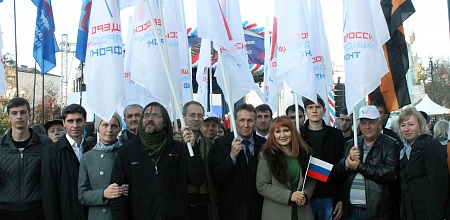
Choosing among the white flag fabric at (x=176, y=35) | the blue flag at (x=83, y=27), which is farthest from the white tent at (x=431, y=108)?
the blue flag at (x=83, y=27)

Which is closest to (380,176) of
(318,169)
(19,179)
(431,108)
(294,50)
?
(318,169)

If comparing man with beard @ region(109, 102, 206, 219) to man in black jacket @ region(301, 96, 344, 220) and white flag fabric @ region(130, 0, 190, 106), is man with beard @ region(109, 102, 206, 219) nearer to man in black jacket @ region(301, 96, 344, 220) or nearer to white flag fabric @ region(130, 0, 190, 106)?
white flag fabric @ region(130, 0, 190, 106)

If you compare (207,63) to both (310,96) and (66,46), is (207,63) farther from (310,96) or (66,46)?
(66,46)

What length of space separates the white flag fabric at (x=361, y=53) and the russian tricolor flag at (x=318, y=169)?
3.03 feet

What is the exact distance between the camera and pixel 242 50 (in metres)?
8.66

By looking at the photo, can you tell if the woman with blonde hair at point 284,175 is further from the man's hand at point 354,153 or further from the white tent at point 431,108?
the white tent at point 431,108

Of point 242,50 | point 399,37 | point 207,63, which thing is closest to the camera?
point 399,37

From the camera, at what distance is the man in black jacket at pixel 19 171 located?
18.3ft

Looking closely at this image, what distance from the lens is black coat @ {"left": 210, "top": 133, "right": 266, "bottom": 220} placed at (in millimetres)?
5746

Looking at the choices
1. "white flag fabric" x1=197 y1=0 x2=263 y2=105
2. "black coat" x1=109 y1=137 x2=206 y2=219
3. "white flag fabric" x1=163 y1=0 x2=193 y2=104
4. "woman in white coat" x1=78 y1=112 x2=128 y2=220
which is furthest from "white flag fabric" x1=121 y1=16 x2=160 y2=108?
"black coat" x1=109 y1=137 x2=206 y2=219

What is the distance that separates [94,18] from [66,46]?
125 ft

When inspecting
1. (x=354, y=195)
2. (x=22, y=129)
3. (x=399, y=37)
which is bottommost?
(x=354, y=195)

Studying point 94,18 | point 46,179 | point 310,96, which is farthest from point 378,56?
point 46,179

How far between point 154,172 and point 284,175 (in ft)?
4.76
